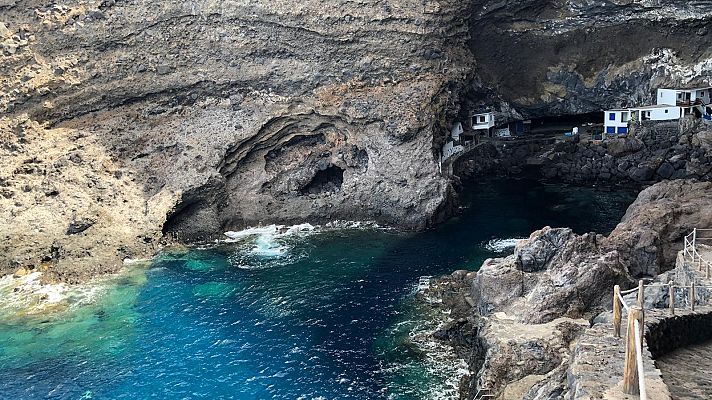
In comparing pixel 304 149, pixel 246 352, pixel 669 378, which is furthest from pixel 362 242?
pixel 669 378

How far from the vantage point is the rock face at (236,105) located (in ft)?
141

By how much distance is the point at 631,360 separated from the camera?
12.2m

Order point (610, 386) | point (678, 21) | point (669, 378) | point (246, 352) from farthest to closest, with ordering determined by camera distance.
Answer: point (678, 21) < point (246, 352) < point (669, 378) < point (610, 386)

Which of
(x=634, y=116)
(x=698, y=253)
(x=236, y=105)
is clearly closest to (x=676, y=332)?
(x=698, y=253)

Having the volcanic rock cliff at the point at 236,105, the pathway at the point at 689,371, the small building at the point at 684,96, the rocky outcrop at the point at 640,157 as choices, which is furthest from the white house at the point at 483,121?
the pathway at the point at 689,371

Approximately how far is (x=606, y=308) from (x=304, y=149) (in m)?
25.3

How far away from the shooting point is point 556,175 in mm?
52594

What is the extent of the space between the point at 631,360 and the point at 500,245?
26.9 metres

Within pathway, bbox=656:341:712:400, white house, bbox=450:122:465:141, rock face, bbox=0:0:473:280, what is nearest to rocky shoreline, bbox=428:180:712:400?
pathway, bbox=656:341:712:400

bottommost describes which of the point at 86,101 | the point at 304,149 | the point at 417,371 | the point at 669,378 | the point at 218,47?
the point at 417,371

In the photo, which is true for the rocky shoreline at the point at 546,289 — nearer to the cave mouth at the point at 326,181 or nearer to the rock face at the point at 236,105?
the rock face at the point at 236,105

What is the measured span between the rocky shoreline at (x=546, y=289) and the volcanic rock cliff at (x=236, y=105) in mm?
13028

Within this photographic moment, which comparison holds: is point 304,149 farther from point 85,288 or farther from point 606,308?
point 606,308

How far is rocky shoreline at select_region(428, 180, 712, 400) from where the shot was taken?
2317 cm
